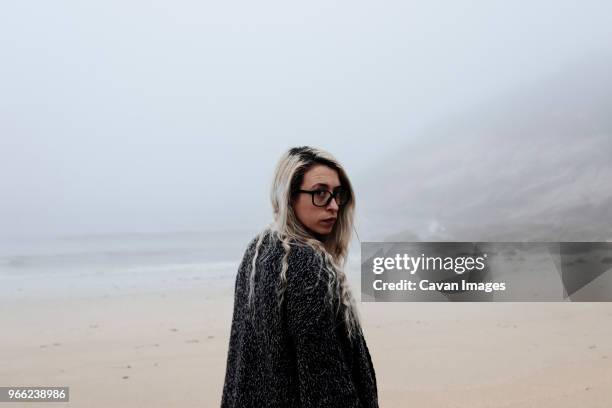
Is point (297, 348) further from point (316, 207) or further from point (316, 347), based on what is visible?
point (316, 207)

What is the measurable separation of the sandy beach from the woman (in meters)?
2.32

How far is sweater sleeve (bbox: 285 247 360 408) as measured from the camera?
0.84m

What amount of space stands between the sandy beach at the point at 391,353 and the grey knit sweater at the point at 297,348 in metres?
2.33

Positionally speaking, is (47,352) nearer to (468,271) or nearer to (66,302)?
(66,302)

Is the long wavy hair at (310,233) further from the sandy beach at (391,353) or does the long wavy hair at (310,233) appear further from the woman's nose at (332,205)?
the sandy beach at (391,353)

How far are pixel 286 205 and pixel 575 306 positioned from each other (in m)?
4.98

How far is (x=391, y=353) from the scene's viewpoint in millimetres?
4082

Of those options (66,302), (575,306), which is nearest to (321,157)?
(575,306)

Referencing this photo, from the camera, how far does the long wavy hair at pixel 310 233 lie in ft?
2.85

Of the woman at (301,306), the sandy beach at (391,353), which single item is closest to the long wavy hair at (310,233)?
the woman at (301,306)

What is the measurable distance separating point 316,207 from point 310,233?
0.05m

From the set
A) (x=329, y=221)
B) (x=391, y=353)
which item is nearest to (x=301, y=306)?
(x=329, y=221)

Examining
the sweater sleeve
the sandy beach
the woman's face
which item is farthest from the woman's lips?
the sandy beach

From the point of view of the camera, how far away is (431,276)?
5.94 m
